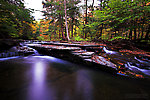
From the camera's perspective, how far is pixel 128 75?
3.50 metres

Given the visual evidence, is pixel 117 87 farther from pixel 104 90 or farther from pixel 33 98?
pixel 33 98

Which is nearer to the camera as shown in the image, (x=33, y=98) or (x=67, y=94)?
(x=33, y=98)

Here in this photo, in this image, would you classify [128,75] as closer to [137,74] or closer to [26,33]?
[137,74]

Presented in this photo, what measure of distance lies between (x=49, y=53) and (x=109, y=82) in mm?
6167

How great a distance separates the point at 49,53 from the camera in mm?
7512

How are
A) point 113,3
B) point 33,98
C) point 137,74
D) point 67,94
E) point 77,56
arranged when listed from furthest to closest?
point 113,3 < point 77,56 < point 137,74 < point 67,94 < point 33,98

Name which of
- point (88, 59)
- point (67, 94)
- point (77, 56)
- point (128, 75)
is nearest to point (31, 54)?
point (77, 56)

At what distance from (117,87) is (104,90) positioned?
62 cm

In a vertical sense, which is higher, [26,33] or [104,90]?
[26,33]

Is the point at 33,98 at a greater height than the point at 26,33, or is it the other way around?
the point at 26,33

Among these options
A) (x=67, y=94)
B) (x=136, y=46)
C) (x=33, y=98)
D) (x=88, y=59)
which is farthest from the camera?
(x=136, y=46)

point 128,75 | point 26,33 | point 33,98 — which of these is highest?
point 26,33

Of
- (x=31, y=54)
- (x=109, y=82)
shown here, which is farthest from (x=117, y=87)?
(x=31, y=54)

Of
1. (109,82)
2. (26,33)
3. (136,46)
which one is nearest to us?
(109,82)
